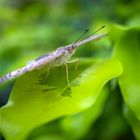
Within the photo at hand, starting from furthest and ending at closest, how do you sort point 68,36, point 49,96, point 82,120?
point 68,36, point 82,120, point 49,96

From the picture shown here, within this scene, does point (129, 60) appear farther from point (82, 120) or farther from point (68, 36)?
point (68, 36)

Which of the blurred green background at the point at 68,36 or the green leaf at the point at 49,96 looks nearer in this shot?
A: the green leaf at the point at 49,96

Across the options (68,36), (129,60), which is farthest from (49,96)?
(68,36)

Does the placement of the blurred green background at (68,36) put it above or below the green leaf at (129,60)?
below

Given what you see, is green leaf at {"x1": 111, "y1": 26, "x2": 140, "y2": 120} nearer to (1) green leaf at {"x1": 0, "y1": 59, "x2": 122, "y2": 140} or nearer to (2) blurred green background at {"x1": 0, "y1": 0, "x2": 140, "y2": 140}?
(1) green leaf at {"x1": 0, "y1": 59, "x2": 122, "y2": 140}

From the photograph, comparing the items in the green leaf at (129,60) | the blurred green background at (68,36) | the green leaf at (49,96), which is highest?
the green leaf at (49,96)

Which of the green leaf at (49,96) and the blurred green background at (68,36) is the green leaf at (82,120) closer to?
the blurred green background at (68,36)

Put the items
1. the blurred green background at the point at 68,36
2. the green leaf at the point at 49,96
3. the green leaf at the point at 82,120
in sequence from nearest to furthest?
the green leaf at the point at 49,96 → the green leaf at the point at 82,120 → the blurred green background at the point at 68,36

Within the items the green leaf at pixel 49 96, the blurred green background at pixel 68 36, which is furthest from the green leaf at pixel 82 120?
the green leaf at pixel 49 96
